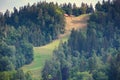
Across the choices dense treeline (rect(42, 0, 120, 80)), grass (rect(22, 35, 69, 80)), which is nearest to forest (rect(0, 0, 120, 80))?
dense treeline (rect(42, 0, 120, 80))

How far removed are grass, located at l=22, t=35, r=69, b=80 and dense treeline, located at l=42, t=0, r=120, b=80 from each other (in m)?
2.91

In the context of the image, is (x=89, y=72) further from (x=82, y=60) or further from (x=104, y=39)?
(x=104, y=39)

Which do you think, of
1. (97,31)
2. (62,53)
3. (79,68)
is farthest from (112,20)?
(79,68)

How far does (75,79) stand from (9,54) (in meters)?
35.2

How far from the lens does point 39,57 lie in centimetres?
17312

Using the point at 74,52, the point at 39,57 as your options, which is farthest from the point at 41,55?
the point at 74,52

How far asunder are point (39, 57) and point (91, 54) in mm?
15819

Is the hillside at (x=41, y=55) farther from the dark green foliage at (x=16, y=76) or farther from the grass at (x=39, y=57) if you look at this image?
the dark green foliage at (x=16, y=76)

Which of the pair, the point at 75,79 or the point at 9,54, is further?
the point at 9,54

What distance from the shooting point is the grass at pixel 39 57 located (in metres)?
→ 157

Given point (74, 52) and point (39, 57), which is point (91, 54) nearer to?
point (74, 52)

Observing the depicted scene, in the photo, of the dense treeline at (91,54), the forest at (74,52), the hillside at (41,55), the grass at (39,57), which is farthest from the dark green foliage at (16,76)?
the hillside at (41,55)

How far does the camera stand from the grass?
157 m

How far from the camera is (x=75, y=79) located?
14662 cm
